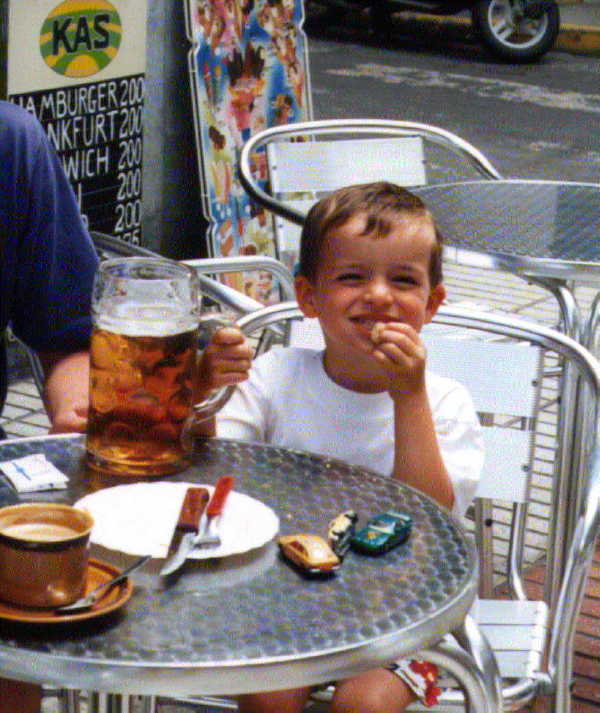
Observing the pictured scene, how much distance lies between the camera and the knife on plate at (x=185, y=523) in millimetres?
1499

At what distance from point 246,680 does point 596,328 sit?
90.7 inches

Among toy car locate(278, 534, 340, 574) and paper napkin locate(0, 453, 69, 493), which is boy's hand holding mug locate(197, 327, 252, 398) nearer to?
paper napkin locate(0, 453, 69, 493)

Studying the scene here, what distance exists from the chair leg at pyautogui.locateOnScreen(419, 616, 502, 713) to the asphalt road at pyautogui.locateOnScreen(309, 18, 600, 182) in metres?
7.63

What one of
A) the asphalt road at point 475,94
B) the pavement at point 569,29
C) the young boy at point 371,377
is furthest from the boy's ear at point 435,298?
the pavement at point 569,29

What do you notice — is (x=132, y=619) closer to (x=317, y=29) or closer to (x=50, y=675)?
(x=50, y=675)

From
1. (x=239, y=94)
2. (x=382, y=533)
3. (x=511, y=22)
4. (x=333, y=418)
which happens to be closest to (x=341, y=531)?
(x=382, y=533)

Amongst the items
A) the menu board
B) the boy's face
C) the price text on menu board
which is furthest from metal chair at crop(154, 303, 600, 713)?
the price text on menu board

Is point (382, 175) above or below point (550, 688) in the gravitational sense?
above

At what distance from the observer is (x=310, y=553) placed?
1.52m

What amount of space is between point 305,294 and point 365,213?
0.58 feet

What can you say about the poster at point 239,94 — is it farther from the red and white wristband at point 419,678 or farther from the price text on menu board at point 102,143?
the red and white wristband at point 419,678

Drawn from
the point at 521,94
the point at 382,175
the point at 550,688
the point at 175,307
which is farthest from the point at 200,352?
the point at 521,94

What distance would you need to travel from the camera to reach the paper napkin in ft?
5.53

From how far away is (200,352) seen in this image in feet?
6.35
